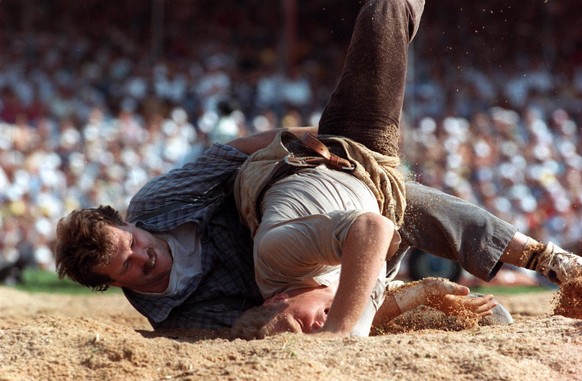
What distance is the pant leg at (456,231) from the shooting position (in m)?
4.14

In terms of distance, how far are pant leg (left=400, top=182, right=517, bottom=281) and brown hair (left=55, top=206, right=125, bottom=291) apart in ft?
4.25

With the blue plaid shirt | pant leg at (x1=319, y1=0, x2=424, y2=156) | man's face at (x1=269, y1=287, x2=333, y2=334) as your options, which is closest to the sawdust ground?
man's face at (x1=269, y1=287, x2=333, y2=334)

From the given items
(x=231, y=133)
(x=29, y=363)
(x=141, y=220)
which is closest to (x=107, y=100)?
(x=231, y=133)

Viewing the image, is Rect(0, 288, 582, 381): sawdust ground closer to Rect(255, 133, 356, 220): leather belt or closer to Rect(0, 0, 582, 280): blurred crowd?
Rect(255, 133, 356, 220): leather belt

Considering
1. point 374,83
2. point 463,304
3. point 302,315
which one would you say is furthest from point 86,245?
point 463,304

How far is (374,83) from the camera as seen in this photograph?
14.0 ft

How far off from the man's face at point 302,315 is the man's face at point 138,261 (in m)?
0.68

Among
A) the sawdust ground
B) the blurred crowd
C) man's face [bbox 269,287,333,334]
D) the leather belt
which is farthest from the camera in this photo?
the blurred crowd

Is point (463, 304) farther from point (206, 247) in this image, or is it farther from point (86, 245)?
point (86, 245)

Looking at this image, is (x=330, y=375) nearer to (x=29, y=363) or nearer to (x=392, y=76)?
(x=29, y=363)

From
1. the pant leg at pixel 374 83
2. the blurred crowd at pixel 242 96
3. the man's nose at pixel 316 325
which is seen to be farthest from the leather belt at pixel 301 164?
the blurred crowd at pixel 242 96

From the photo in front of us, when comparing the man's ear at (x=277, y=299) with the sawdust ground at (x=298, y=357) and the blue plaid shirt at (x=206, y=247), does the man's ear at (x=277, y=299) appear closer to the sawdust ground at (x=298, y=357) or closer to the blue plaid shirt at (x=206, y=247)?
the sawdust ground at (x=298, y=357)

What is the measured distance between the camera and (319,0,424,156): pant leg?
13.8 ft

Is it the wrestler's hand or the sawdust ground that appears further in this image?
the wrestler's hand
